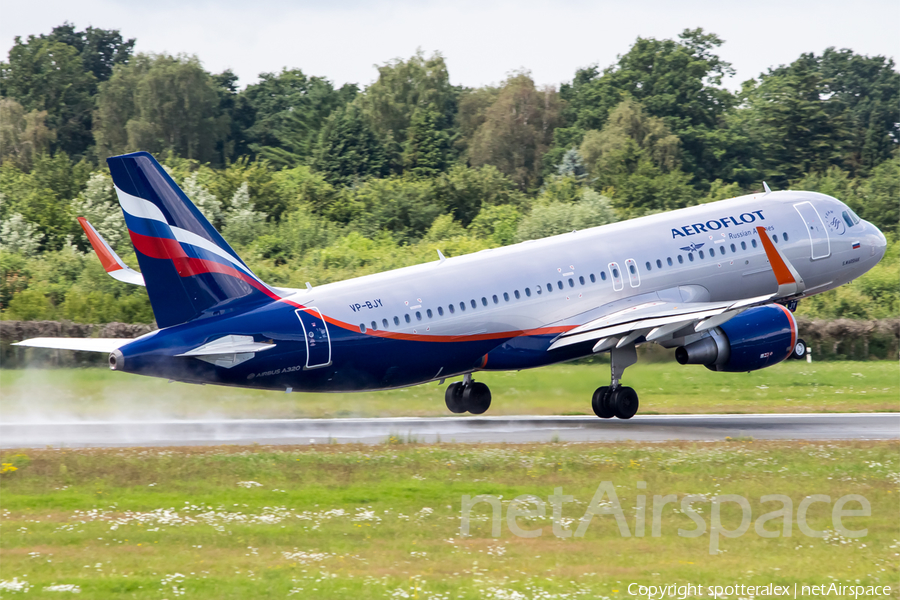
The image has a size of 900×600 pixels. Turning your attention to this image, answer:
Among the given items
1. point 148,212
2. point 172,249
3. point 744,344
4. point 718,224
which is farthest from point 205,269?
point 718,224

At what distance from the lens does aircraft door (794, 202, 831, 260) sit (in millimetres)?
35844

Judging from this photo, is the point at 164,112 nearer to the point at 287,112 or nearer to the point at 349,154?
the point at 287,112

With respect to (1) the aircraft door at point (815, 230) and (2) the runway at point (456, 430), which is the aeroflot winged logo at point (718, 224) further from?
(2) the runway at point (456, 430)

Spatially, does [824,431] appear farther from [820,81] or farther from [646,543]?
[820,81]

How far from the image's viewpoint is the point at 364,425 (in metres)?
33.6

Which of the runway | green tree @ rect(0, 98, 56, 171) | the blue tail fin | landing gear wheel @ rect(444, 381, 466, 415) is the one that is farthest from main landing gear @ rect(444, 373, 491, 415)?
green tree @ rect(0, 98, 56, 171)

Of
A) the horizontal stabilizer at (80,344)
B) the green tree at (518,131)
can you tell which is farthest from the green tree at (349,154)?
the horizontal stabilizer at (80,344)

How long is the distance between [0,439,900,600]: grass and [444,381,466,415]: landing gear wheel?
5.80 m

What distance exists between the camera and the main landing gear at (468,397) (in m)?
33.8

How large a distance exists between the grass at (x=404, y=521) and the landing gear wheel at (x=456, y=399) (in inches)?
228

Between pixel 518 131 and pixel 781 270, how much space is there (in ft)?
280

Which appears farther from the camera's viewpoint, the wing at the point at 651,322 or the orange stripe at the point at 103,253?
the orange stripe at the point at 103,253

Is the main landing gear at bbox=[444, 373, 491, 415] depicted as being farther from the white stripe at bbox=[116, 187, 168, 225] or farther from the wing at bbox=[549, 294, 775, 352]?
the white stripe at bbox=[116, 187, 168, 225]

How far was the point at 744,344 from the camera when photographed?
103ft
